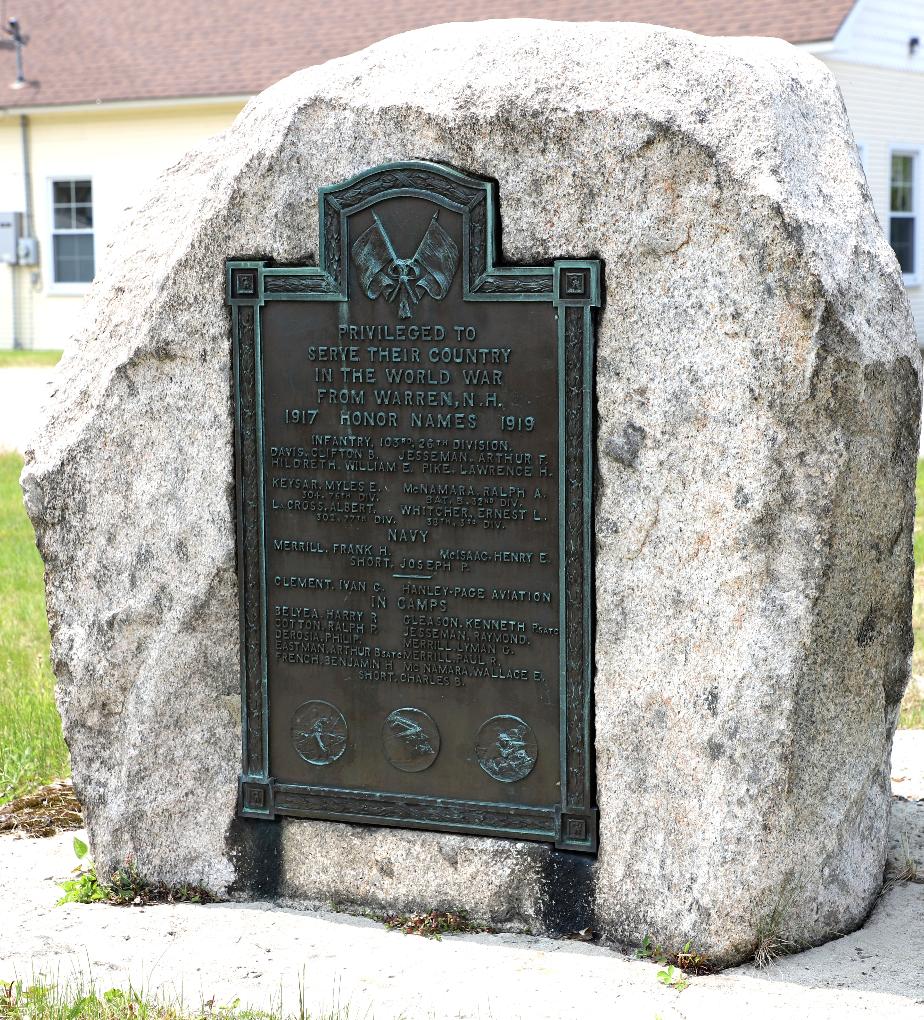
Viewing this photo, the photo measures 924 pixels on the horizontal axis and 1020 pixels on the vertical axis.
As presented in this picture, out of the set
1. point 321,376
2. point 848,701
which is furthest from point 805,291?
point 321,376

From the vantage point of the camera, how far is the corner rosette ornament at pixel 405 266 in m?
3.62

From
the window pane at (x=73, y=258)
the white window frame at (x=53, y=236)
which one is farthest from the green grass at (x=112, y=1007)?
the window pane at (x=73, y=258)

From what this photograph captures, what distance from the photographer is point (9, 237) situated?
66.9ft

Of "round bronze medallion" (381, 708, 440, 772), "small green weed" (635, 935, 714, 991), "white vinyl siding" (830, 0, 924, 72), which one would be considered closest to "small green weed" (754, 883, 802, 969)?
"small green weed" (635, 935, 714, 991)

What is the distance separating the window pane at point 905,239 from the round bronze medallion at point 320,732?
15413 mm

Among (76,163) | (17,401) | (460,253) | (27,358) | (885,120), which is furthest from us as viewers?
(76,163)

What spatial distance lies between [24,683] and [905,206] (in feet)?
48.2

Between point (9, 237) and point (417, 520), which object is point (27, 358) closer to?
point (9, 237)

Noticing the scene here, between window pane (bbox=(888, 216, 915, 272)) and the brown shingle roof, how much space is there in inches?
125

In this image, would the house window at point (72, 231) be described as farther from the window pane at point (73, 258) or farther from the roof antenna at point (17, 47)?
the roof antenna at point (17, 47)

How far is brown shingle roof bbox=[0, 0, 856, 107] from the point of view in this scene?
16.5 metres

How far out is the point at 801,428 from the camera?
3.32 meters

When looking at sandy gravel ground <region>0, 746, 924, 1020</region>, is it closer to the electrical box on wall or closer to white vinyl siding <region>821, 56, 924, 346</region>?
white vinyl siding <region>821, 56, 924, 346</region>

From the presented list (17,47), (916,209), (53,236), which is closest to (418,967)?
(916,209)
